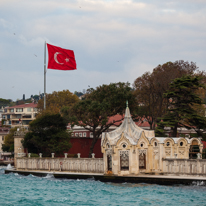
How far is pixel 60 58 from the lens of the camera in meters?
53.9

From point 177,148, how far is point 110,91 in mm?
16940

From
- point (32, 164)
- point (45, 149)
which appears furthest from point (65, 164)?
point (45, 149)

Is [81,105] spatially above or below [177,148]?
above

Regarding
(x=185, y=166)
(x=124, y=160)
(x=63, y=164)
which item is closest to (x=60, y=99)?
(x=63, y=164)

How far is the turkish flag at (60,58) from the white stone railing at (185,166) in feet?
64.9

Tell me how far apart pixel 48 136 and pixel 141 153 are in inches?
639

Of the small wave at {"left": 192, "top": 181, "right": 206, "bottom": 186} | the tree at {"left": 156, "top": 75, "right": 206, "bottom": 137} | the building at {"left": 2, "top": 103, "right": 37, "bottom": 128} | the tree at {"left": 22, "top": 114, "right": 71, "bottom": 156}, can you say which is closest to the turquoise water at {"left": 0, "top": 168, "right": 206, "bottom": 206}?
the small wave at {"left": 192, "top": 181, "right": 206, "bottom": 186}

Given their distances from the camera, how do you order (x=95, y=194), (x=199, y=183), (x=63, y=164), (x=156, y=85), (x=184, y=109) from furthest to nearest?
(x=156, y=85)
(x=184, y=109)
(x=63, y=164)
(x=199, y=183)
(x=95, y=194)

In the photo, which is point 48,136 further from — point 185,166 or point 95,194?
point 95,194

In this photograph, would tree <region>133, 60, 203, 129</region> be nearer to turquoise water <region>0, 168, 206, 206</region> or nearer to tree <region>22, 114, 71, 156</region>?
tree <region>22, 114, 71, 156</region>

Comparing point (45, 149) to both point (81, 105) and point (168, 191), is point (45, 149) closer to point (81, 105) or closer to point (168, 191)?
point (81, 105)

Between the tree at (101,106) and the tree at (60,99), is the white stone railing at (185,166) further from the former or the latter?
the tree at (60,99)

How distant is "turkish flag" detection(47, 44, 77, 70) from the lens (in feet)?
176

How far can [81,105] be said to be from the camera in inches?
2164
